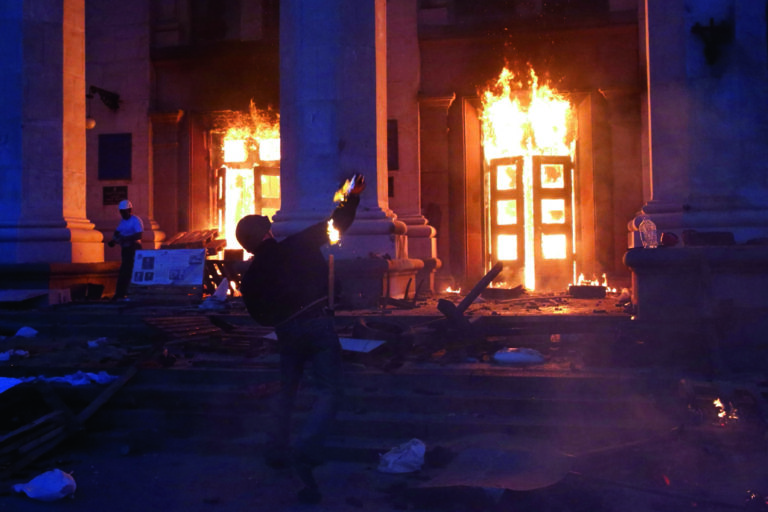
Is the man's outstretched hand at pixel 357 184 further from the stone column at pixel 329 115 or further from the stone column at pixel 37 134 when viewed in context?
the stone column at pixel 37 134

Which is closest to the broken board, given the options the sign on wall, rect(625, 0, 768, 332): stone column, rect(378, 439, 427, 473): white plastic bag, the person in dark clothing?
the sign on wall

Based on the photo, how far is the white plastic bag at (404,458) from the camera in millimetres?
4766

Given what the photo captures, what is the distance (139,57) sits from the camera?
1705cm

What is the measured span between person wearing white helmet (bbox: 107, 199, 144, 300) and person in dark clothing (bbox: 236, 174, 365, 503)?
25.3 ft

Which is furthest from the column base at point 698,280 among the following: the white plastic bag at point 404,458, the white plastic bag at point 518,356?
the white plastic bag at point 404,458

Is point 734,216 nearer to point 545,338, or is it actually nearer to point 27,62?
point 545,338

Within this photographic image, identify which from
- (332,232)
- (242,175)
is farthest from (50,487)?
(242,175)

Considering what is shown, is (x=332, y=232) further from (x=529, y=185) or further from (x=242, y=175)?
(x=242, y=175)

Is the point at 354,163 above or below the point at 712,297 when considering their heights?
above

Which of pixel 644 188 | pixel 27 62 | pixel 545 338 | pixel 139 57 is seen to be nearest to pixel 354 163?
pixel 545 338

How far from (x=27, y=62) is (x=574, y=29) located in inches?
422

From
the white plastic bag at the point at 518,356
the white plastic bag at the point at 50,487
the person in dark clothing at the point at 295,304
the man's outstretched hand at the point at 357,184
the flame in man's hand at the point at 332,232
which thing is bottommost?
the white plastic bag at the point at 50,487

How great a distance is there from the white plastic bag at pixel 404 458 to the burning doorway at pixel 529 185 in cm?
1130

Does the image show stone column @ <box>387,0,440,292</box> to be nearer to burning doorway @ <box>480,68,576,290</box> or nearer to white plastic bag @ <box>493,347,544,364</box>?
burning doorway @ <box>480,68,576,290</box>
